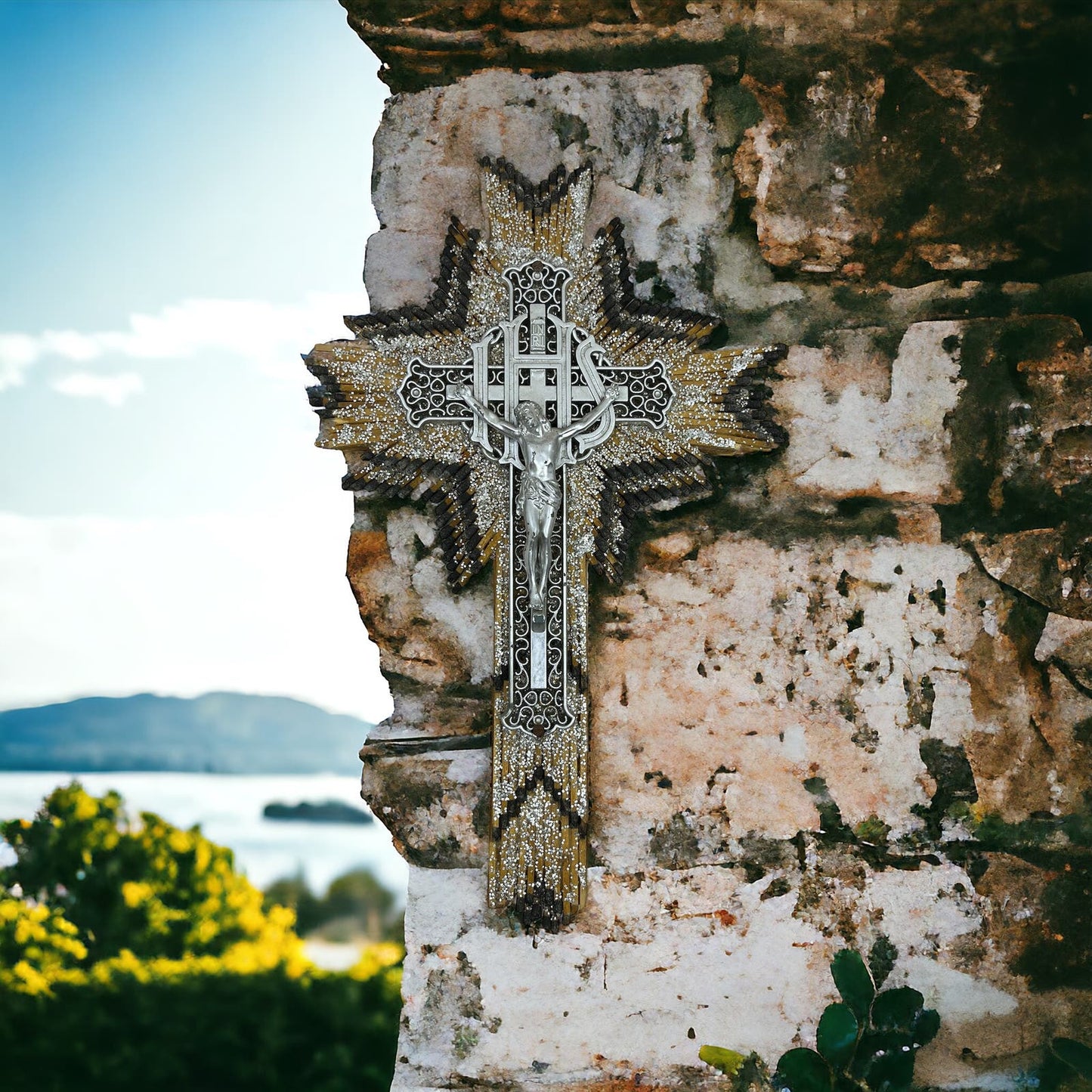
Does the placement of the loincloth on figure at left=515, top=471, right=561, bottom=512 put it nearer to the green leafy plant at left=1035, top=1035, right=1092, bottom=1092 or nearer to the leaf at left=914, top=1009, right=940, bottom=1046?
the leaf at left=914, top=1009, right=940, bottom=1046

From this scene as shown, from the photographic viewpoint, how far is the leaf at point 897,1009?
2.32 meters

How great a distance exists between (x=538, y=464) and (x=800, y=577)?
2.06 feet

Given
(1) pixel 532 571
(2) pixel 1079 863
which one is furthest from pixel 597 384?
(2) pixel 1079 863

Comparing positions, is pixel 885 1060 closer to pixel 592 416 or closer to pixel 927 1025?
pixel 927 1025

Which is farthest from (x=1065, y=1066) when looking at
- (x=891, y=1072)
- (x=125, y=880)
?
(x=125, y=880)

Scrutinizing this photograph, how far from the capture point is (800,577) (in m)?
2.66

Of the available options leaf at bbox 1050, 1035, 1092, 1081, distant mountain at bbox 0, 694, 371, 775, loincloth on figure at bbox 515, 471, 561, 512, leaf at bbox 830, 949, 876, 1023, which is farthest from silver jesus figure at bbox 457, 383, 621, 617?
distant mountain at bbox 0, 694, 371, 775

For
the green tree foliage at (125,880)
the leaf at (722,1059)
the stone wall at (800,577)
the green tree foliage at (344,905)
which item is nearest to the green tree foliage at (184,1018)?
the green tree foliage at (125,880)

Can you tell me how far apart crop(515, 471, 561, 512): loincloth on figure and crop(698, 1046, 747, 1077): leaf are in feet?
3.71

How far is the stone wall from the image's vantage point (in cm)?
252

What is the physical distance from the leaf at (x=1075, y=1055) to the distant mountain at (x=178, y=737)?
9.22m

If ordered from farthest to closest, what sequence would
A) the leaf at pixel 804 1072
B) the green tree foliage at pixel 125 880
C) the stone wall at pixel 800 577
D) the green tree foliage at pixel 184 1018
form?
the green tree foliage at pixel 125 880 → the green tree foliage at pixel 184 1018 → the stone wall at pixel 800 577 → the leaf at pixel 804 1072

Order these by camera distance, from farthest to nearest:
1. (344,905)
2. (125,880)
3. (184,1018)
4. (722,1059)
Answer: (344,905) < (125,880) < (184,1018) < (722,1059)

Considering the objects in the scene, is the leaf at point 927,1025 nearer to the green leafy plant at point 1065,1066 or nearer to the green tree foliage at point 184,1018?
the green leafy plant at point 1065,1066
